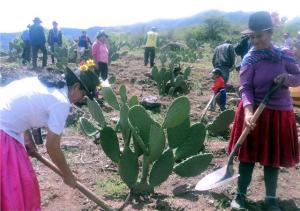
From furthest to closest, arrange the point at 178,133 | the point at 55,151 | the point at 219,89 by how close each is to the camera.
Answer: the point at 219,89, the point at 178,133, the point at 55,151

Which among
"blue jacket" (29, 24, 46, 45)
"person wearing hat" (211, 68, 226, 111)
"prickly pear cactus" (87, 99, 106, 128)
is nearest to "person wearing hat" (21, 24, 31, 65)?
"blue jacket" (29, 24, 46, 45)

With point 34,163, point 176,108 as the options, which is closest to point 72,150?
point 34,163

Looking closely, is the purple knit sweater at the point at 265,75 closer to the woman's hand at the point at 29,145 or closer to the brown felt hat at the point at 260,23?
the brown felt hat at the point at 260,23

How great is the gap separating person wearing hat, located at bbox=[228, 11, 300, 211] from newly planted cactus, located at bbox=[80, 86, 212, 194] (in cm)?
47

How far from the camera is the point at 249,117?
9.35ft

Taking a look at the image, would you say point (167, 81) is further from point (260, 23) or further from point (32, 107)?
point (32, 107)

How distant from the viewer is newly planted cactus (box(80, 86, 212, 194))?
3.26 metres

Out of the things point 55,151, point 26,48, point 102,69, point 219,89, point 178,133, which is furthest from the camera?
point 26,48

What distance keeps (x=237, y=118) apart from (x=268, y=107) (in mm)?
235

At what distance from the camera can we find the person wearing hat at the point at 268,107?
9.48 feet

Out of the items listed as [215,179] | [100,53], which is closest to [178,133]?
[215,179]

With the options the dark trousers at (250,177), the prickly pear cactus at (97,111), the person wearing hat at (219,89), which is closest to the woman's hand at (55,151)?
the dark trousers at (250,177)

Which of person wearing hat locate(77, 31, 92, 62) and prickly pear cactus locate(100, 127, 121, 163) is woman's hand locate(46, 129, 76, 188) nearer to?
prickly pear cactus locate(100, 127, 121, 163)

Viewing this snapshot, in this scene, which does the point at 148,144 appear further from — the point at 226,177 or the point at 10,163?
the point at 10,163
